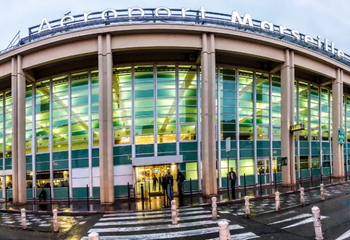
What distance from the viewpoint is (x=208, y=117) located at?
1770 cm

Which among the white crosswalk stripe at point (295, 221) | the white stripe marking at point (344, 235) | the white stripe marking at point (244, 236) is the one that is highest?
the white stripe marking at point (344, 235)

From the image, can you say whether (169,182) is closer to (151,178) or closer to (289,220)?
(151,178)

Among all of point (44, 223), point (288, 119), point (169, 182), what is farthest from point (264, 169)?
point (44, 223)

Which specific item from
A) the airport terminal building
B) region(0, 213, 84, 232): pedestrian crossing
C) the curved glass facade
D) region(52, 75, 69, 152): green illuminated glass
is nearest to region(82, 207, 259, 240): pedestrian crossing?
region(0, 213, 84, 232): pedestrian crossing

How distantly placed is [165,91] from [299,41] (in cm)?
1276

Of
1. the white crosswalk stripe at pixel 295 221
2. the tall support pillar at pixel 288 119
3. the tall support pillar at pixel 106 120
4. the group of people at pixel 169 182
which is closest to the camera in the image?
the white crosswalk stripe at pixel 295 221

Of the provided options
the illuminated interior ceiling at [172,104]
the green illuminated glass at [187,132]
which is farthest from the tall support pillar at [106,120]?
the green illuminated glass at [187,132]

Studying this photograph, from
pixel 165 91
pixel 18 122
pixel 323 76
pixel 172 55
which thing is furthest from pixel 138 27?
pixel 323 76

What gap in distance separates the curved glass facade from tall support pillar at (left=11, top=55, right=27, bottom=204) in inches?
58.3

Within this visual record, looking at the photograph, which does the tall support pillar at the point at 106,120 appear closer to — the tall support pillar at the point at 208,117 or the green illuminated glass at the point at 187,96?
the green illuminated glass at the point at 187,96

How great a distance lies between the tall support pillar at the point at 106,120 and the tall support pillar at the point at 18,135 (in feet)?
23.9

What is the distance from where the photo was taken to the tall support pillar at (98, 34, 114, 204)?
16594 millimetres

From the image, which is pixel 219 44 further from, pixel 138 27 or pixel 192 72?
pixel 138 27

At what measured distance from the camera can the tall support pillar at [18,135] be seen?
63.0ft
